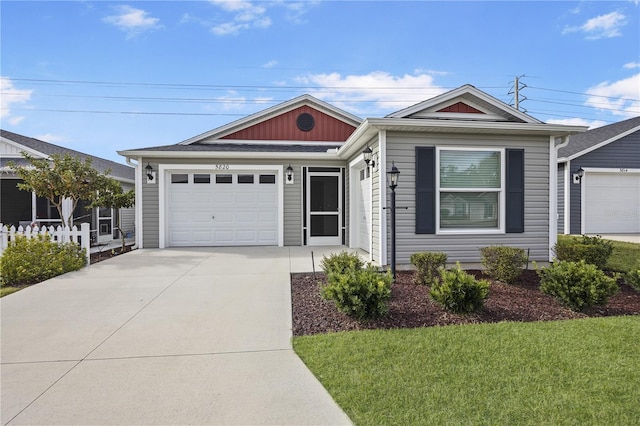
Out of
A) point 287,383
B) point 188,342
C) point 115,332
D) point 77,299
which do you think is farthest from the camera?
point 77,299

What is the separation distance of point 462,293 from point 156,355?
3338 mm

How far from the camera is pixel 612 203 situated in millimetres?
13922

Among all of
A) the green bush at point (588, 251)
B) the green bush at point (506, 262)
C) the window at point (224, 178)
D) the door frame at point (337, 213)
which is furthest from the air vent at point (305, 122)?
the green bush at point (588, 251)

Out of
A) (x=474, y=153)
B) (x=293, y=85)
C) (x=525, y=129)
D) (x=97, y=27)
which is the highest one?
(x=293, y=85)

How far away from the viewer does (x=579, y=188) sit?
44.8ft

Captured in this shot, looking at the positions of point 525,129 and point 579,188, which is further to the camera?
point 579,188

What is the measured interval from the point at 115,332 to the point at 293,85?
2050cm

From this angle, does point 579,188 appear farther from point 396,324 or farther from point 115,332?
point 115,332

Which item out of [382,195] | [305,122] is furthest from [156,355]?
[305,122]

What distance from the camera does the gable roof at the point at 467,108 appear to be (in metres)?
7.25

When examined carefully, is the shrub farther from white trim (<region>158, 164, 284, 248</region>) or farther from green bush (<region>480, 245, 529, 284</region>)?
white trim (<region>158, 164, 284, 248</region>)

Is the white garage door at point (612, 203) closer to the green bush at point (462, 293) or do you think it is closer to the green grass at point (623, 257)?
the green grass at point (623, 257)

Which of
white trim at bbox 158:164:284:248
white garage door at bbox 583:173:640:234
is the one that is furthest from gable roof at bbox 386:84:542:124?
white garage door at bbox 583:173:640:234

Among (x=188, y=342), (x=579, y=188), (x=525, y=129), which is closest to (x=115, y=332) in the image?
(x=188, y=342)
